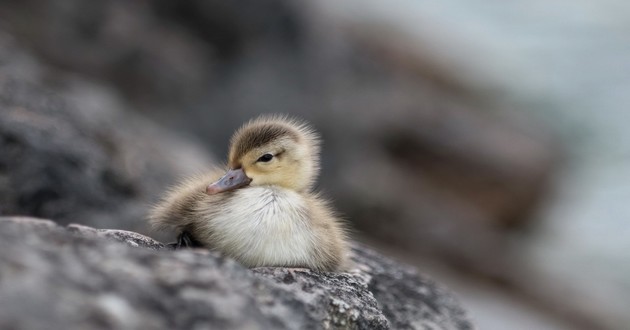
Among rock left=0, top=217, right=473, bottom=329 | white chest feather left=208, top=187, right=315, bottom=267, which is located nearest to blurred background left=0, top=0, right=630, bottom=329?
white chest feather left=208, top=187, right=315, bottom=267

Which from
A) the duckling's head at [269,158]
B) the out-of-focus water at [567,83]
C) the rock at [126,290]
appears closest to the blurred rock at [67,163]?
the duckling's head at [269,158]

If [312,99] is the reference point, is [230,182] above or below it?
below

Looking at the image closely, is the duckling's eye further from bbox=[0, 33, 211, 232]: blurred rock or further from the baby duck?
bbox=[0, 33, 211, 232]: blurred rock

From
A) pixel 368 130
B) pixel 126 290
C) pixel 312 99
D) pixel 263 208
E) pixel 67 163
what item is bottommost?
pixel 126 290

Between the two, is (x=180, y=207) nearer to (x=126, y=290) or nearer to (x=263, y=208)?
(x=263, y=208)

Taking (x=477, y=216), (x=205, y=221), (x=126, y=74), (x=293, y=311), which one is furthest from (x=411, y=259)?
(x=293, y=311)

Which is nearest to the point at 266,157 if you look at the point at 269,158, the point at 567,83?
the point at 269,158

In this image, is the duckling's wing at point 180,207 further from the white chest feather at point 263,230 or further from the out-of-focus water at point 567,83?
the out-of-focus water at point 567,83

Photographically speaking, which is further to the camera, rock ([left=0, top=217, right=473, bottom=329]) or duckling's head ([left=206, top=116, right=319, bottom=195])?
duckling's head ([left=206, top=116, right=319, bottom=195])
